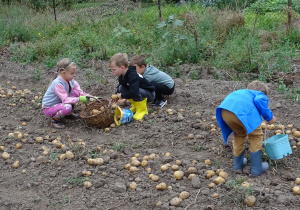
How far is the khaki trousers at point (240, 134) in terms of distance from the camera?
342 centimetres

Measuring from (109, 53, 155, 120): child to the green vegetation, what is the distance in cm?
144

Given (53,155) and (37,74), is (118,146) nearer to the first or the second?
(53,155)

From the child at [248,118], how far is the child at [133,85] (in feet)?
5.46

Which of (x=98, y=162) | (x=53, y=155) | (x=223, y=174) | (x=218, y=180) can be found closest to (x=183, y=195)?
(x=218, y=180)

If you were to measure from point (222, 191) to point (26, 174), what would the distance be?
1.99 meters

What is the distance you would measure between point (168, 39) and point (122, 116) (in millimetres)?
2804

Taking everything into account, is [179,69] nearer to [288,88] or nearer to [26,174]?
[288,88]

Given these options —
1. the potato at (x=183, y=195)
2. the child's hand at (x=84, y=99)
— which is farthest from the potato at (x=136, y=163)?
the child's hand at (x=84, y=99)

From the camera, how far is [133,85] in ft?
16.2

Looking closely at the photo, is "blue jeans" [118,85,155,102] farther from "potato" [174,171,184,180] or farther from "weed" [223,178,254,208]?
"weed" [223,178,254,208]

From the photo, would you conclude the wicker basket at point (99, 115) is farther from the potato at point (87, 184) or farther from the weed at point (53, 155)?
the potato at point (87, 184)

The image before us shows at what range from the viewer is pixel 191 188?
11.2ft

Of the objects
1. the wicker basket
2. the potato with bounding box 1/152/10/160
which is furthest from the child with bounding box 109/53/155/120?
the potato with bounding box 1/152/10/160

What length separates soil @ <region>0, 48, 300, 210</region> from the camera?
3.27 metres
